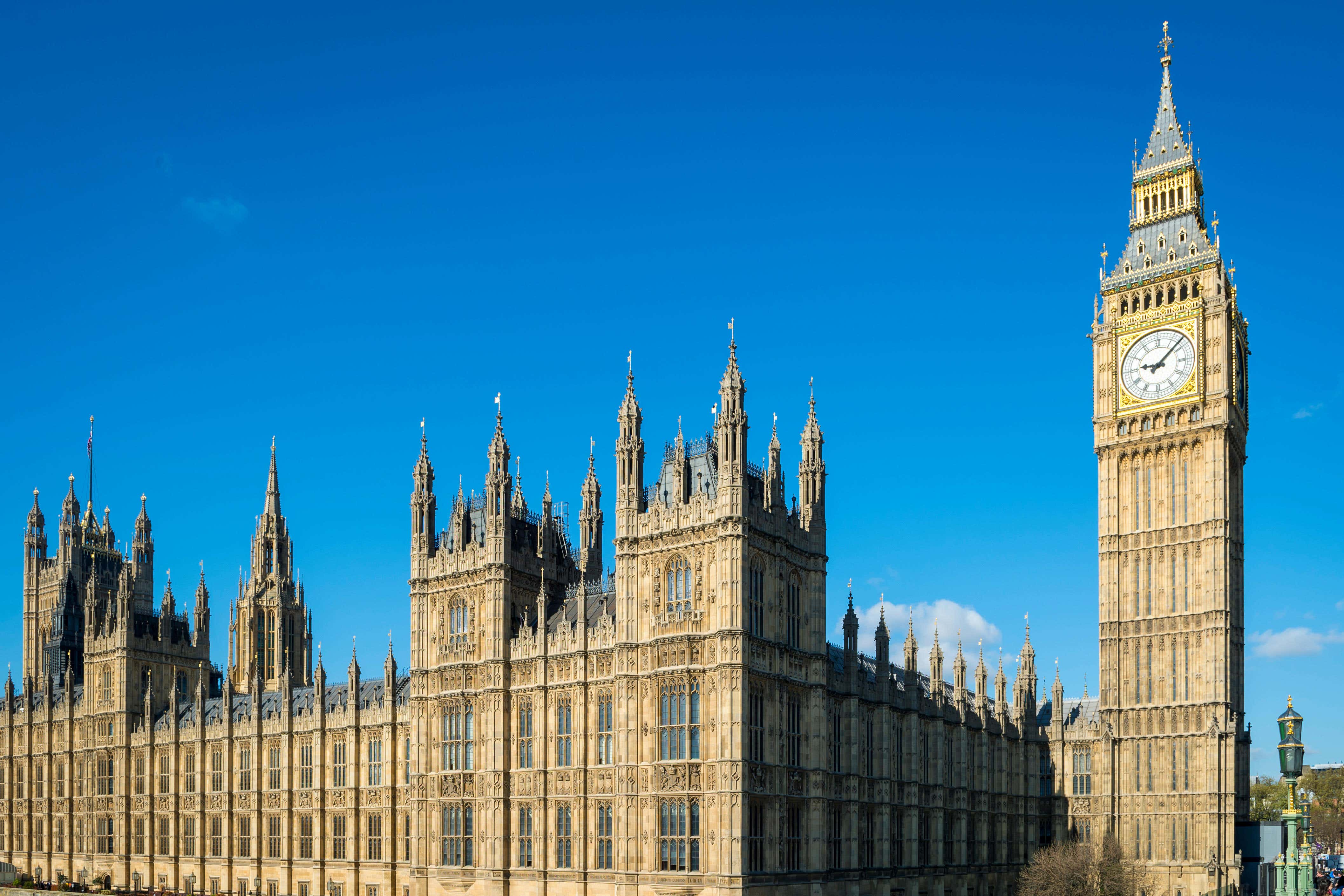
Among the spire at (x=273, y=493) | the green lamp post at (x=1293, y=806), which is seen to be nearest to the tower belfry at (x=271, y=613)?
the spire at (x=273, y=493)

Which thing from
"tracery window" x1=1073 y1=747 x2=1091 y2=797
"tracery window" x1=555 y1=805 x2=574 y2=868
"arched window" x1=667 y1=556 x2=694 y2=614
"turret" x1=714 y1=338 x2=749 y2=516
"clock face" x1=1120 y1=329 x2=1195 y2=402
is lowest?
"tracery window" x1=1073 y1=747 x2=1091 y2=797

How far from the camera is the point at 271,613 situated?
126625 mm

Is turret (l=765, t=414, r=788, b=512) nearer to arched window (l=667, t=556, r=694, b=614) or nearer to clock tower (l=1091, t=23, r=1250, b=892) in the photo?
arched window (l=667, t=556, r=694, b=614)

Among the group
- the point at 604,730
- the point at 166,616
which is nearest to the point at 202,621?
the point at 166,616

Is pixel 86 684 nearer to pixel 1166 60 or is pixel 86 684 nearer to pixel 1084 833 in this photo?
pixel 1084 833

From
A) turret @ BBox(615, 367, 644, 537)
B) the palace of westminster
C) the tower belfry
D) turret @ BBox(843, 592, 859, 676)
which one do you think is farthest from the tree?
the tower belfry

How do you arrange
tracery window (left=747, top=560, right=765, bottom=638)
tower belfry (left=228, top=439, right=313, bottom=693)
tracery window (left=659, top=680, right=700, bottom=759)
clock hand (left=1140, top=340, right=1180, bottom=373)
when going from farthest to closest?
1. tower belfry (left=228, top=439, right=313, bottom=693)
2. clock hand (left=1140, top=340, right=1180, bottom=373)
3. tracery window (left=747, top=560, right=765, bottom=638)
4. tracery window (left=659, top=680, right=700, bottom=759)

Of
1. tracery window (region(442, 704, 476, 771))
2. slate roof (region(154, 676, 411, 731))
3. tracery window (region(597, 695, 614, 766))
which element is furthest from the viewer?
slate roof (region(154, 676, 411, 731))

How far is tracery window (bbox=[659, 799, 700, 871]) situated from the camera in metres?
65.1

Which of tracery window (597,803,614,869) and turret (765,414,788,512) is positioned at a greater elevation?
turret (765,414,788,512)

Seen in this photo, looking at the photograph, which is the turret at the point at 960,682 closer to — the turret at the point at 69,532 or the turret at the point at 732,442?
the turret at the point at 732,442

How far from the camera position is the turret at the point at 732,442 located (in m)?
66.3

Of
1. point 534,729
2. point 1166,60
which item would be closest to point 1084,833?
point 534,729

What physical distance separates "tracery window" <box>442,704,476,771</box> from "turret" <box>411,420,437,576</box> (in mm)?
8548
